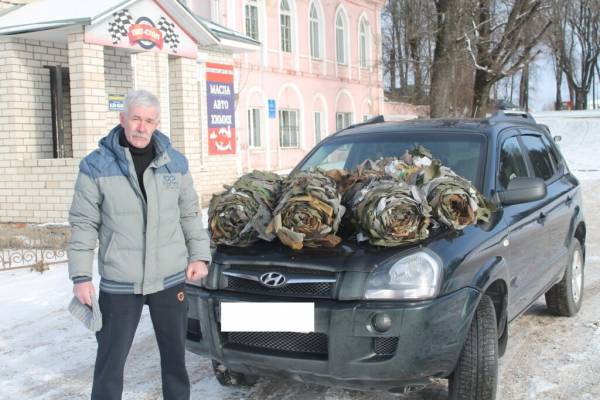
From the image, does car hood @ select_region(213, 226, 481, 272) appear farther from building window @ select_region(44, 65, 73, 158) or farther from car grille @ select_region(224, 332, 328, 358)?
building window @ select_region(44, 65, 73, 158)

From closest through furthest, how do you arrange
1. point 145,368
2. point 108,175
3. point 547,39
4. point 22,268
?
point 108,175 → point 145,368 → point 22,268 → point 547,39

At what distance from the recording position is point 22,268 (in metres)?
8.42

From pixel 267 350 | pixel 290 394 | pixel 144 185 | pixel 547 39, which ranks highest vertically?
pixel 547 39

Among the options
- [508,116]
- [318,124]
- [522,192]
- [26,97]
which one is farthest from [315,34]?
[522,192]

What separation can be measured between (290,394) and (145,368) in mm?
1169

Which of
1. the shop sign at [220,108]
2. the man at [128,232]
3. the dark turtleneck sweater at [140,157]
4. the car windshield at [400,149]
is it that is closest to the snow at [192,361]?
the man at [128,232]

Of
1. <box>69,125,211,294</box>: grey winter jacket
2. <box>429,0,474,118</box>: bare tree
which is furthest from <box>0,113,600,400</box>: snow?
<box>429,0,474,118</box>: bare tree

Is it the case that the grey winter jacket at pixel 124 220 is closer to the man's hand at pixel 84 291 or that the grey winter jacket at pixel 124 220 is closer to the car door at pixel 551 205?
the man's hand at pixel 84 291

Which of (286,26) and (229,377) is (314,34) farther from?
(229,377)

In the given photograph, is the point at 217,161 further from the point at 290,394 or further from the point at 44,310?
the point at 290,394

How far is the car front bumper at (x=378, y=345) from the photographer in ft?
11.2

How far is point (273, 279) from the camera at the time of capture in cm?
365

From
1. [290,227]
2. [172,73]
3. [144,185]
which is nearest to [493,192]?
[290,227]

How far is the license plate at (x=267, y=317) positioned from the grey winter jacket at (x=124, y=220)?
0.40 meters
